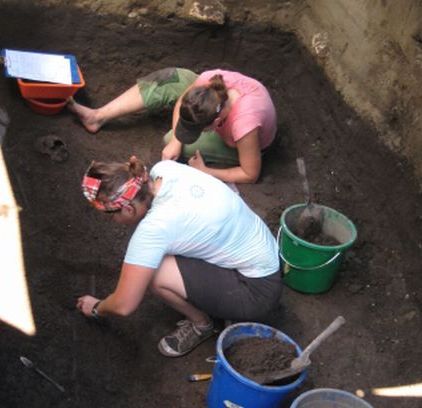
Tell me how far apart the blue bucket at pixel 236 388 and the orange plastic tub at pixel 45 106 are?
7.28 ft

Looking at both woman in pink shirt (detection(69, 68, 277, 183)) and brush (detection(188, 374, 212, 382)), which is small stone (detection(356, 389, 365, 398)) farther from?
woman in pink shirt (detection(69, 68, 277, 183))

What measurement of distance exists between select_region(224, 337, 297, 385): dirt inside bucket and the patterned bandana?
0.73 m

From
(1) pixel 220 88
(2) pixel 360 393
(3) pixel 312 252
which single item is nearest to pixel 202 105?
(1) pixel 220 88

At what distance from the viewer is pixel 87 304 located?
10.1ft

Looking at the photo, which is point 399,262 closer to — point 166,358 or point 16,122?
point 166,358

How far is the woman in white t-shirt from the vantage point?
105 inches

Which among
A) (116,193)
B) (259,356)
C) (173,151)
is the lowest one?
(173,151)

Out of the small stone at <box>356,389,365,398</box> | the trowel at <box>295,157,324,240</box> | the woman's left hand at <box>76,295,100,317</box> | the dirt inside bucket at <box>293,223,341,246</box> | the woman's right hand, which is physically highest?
the trowel at <box>295,157,324,240</box>

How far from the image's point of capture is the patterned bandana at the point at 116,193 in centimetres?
263

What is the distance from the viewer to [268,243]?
3.03m

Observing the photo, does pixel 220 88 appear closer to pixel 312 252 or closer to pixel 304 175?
pixel 304 175

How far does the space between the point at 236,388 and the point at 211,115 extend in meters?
1.46

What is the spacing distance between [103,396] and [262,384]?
2.38ft

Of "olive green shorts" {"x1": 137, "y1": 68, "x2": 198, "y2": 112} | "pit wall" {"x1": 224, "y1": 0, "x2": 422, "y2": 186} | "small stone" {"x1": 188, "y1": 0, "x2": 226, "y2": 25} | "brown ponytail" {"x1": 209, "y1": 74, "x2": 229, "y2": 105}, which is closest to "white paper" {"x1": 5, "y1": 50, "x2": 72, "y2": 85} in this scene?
"olive green shorts" {"x1": 137, "y1": 68, "x2": 198, "y2": 112}
